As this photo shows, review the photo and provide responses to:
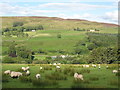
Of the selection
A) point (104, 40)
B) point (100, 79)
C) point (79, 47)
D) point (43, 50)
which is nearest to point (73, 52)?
point (79, 47)

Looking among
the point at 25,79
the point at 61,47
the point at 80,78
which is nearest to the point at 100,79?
the point at 80,78

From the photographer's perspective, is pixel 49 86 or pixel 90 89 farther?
pixel 49 86

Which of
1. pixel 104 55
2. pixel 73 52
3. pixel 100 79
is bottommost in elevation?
pixel 73 52

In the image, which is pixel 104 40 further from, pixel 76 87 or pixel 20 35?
pixel 76 87

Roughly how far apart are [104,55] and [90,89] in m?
43.4

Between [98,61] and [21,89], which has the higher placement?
[21,89]

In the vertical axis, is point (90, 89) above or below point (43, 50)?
above

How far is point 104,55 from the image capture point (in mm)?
51219

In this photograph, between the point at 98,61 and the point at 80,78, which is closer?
the point at 80,78

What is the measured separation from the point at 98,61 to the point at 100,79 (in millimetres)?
41924

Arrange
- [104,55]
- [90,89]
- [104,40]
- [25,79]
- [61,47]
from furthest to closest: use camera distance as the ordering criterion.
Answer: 1. [104,40]
2. [61,47]
3. [104,55]
4. [25,79]
5. [90,89]

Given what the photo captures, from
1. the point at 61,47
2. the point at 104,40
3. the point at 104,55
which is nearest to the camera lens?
the point at 104,55

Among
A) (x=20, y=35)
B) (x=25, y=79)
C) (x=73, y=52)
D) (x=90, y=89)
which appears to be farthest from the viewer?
(x=20, y=35)

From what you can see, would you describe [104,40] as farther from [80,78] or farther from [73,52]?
[80,78]
